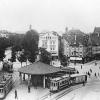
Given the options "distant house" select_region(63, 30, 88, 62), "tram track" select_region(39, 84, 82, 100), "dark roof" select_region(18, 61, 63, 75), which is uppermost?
"distant house" select_region(63, 30, 88, 62)

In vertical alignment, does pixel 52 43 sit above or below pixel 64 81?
above

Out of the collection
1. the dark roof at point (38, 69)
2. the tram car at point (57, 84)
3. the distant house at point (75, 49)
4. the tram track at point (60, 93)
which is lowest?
the tram track at point (60, 93)

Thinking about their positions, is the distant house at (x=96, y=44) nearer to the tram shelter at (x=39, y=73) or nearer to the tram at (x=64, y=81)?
the tram at (x=64, y=81)

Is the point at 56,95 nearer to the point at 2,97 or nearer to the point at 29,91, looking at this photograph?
the point at 29,91

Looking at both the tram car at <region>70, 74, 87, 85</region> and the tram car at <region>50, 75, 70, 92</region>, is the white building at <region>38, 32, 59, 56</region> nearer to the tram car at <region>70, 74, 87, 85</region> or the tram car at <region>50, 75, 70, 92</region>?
the tram car at <region>70, 74, 87, 85</region>

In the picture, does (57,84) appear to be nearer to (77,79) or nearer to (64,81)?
(64,81)

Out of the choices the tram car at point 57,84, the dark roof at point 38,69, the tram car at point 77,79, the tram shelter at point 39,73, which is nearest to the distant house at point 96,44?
the tram car at point 77,79

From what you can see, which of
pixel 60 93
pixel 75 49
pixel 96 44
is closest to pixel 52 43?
pixel 75 49

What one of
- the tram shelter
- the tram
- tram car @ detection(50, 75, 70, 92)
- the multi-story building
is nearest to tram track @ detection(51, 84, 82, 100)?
the tram
